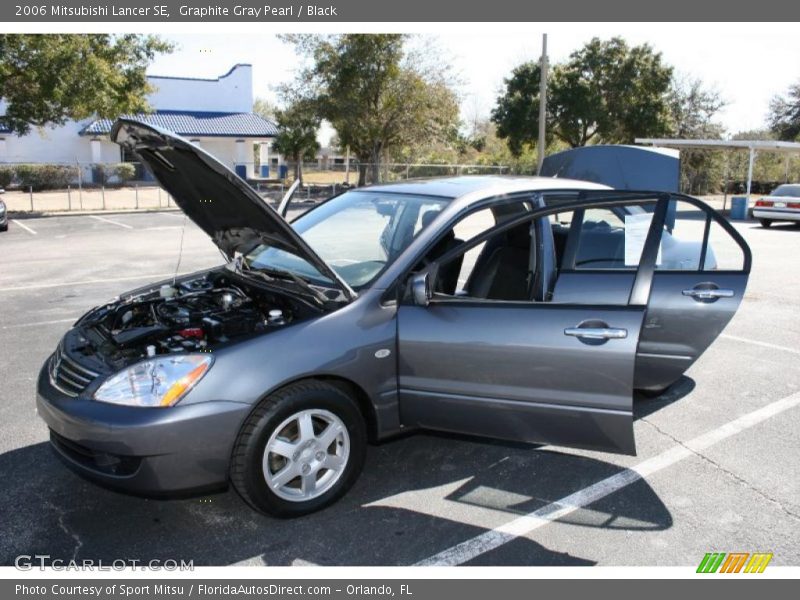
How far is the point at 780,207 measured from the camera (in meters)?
19.7

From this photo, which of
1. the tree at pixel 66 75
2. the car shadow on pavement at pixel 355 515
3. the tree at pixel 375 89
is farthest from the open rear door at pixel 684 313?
the tree at pixel 375 89

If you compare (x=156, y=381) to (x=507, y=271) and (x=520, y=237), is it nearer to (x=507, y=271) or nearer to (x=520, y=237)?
(x=507, y=271)

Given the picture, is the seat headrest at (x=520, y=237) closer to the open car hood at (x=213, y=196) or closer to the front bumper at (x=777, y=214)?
the open car hood at (x=213, y=196)

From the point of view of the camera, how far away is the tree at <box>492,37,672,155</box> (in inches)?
1374

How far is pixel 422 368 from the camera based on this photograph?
3570mm

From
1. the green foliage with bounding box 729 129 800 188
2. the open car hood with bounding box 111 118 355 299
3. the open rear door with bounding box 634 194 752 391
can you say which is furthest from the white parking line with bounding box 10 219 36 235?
the green foliage with bounding box 729 129 800 188

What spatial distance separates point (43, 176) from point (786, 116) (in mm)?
42306

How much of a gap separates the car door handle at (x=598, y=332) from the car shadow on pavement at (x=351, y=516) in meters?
0.92

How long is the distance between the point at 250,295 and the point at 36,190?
32728mm

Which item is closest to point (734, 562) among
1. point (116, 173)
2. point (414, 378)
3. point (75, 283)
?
point (414, 378)

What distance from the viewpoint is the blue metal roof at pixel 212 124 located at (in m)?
39.3

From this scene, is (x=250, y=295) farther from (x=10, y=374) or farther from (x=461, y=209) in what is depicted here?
(x=10, y=374)

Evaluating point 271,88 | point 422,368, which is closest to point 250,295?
point 422,368

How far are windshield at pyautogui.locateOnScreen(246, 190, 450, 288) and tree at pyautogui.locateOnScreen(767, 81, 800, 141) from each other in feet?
147
